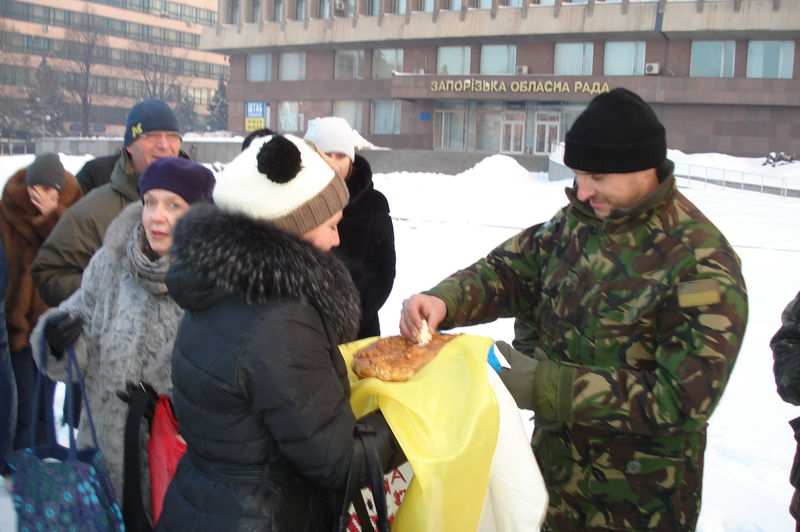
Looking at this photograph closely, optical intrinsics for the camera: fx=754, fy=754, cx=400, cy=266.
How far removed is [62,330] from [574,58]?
38.4 metres

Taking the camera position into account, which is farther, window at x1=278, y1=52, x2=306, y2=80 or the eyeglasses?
window at x1=278, y1=52, x2=306, y2=80

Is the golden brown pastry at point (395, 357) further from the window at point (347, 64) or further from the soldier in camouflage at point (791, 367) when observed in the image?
the window at point (347, 64)

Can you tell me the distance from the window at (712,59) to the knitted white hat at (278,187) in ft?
125

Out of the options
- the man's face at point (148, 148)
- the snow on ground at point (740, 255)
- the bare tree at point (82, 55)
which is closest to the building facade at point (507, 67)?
the snow on ground at point (740, 255)

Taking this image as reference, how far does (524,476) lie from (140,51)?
7315 cm

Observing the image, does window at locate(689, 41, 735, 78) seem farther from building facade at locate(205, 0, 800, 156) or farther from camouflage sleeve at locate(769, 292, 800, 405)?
camouflage sleeve at locate(769, 292, 800, 405)

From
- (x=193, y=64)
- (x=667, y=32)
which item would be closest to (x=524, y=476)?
(x=667, y=32)

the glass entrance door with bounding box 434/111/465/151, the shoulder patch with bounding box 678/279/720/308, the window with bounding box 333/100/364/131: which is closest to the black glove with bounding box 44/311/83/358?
the shoulder patch with bounding box 678/279/720/308

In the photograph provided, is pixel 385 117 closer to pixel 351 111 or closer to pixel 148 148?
pixel 351 111

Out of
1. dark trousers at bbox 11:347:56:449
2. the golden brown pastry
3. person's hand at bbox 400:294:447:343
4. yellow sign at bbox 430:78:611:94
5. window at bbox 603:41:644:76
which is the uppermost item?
window at bbox 603:41:644:76

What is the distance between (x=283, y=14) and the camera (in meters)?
45.1

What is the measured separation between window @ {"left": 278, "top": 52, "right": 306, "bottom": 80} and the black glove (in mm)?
44498

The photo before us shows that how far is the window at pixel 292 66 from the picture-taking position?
45.6 metres

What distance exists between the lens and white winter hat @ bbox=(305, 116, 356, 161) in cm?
429
